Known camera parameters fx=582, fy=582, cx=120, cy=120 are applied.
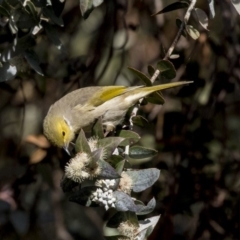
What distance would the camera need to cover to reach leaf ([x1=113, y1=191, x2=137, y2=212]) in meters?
1.49

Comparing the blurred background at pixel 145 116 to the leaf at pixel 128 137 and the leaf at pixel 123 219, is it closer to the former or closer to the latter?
the leaf at pixel 128 137

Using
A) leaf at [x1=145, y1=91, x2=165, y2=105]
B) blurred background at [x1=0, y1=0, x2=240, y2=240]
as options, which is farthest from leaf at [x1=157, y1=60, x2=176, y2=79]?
blurred background at [x1=0, y1=0, x2=240, y2=240]

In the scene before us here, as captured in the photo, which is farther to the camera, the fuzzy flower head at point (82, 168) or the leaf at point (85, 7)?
the leaf at point (85, 7)

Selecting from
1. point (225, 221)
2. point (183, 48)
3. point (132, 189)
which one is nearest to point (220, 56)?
point (183, 48)

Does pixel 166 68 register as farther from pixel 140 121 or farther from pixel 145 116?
pixel 145 116

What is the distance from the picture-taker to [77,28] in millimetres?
2660

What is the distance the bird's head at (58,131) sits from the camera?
213cm

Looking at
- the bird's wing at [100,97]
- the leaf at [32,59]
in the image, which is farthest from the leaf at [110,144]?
the bird's wing at [100,97]

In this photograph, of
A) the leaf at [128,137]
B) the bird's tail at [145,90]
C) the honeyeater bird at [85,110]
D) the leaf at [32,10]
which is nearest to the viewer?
the leaf at [128,137]

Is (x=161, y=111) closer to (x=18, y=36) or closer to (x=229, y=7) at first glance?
(x=229, y=7)

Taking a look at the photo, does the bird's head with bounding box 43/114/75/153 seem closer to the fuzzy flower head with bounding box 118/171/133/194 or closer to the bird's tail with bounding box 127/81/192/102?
the bird's tail with bounding box 127/81/192/102

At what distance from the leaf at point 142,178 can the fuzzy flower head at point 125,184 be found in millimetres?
20

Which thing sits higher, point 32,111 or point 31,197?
point 32,111

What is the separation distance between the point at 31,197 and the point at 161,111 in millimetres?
731
